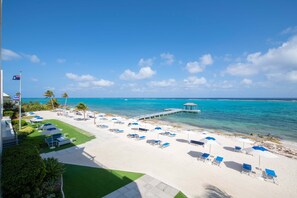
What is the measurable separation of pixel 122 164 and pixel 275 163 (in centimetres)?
1368

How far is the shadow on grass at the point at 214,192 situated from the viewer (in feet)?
25.9

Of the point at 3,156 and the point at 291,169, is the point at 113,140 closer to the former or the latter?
the point at 3,156

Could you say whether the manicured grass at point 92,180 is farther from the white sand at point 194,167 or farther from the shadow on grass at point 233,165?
the shadow on grass at point 233,165

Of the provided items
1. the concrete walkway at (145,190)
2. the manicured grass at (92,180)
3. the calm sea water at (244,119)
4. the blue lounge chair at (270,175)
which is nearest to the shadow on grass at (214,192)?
the concrete walkway at (145,190)

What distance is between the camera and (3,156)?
610 centimetres

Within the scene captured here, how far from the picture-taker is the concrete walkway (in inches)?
288

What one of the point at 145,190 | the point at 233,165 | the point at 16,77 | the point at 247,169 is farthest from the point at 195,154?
the point at 16,77

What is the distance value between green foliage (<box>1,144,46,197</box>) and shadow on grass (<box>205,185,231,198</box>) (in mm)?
8204

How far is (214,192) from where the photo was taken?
8.16 m

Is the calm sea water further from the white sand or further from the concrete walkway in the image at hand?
the concrete walkway

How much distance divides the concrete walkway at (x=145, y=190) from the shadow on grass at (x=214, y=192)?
1.84 meters

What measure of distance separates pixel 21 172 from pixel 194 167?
33.9 feet

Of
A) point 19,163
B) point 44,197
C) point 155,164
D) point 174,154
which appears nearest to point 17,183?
point 19,163

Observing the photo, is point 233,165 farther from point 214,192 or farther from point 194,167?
point 214,192
